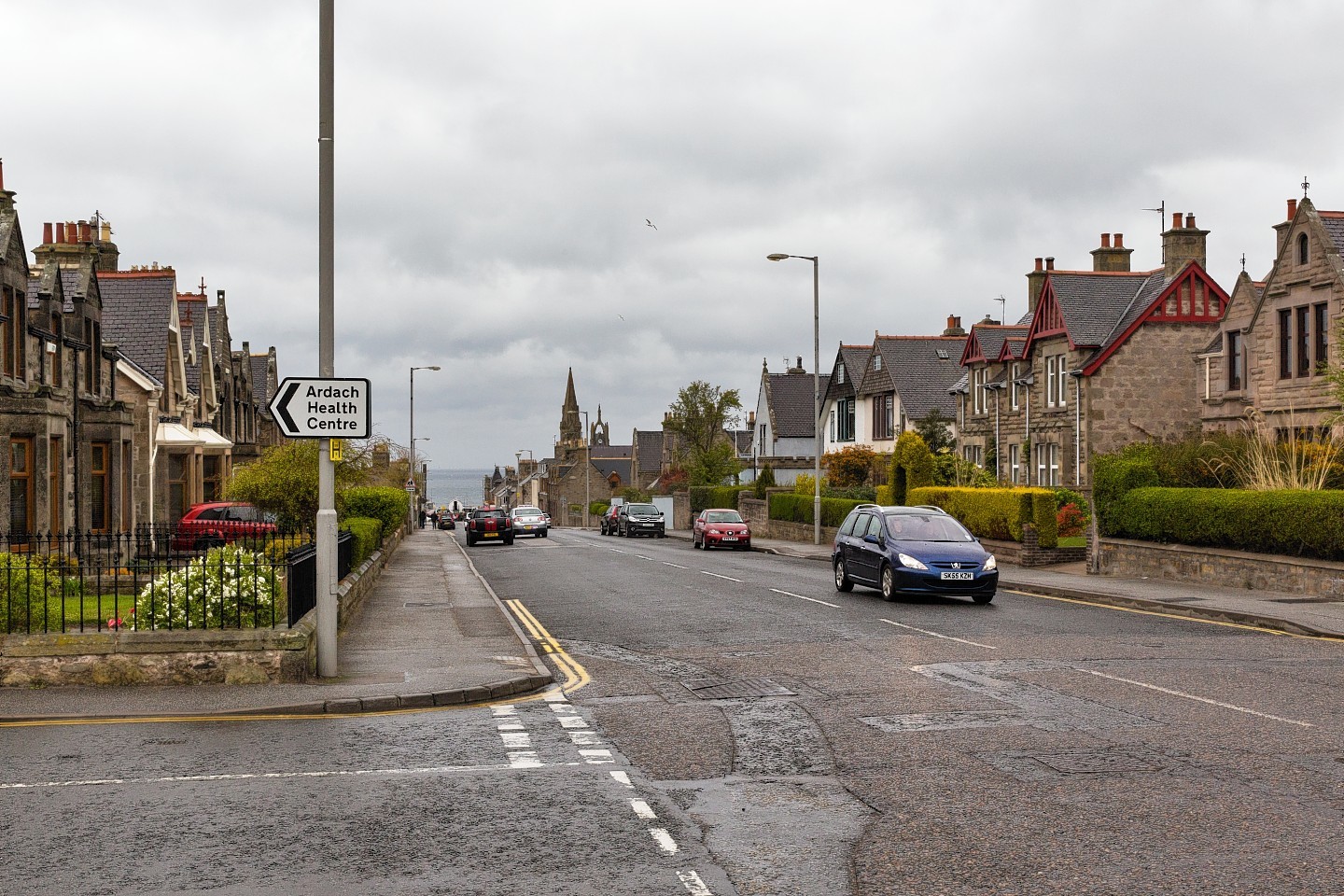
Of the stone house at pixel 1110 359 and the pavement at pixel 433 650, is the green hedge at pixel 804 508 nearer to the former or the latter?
the stone house at pixel 1110 359

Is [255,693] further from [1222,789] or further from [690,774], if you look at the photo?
[1222,789]

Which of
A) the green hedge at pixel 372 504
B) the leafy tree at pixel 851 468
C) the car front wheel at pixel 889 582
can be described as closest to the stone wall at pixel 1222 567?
the car front wheel at pixel 889 582

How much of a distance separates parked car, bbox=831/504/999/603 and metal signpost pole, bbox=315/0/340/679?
450 inches

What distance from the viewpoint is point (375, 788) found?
27.5 ft

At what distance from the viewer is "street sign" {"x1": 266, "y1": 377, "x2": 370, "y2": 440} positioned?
12.8m

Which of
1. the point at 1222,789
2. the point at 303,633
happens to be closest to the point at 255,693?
the point at 303,633

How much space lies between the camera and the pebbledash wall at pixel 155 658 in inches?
483

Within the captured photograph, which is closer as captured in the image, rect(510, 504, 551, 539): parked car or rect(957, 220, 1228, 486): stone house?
rect(957, 220, 1228, 486): stone house

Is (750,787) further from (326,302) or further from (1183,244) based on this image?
(1183,244)

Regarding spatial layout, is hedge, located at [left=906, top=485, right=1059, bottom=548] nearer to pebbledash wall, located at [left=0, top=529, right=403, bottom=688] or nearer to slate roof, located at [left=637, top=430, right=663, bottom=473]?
pebbledash wall, located at [left=0, top=529, right=403, bottom=688]

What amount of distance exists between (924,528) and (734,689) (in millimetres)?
10913

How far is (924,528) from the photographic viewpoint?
22.8 meters

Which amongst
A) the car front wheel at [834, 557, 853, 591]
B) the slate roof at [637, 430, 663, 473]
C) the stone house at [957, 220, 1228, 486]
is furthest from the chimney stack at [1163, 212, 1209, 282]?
the slate roof at [637, 430, 663, 473]

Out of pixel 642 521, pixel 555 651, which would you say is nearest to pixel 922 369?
pixel 642 521
